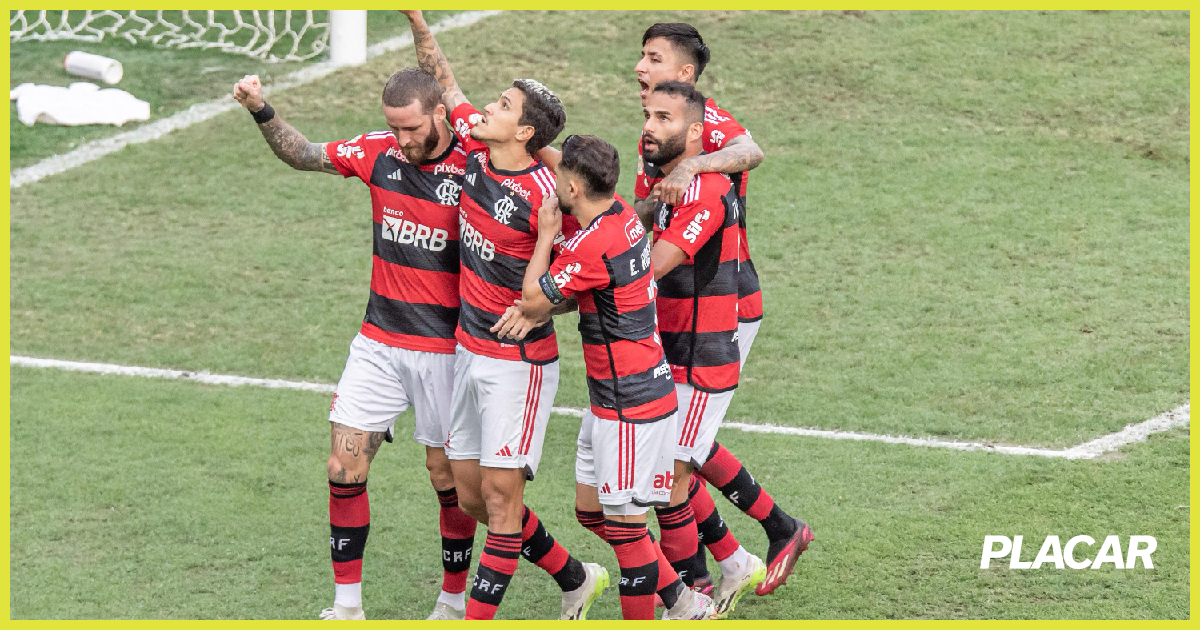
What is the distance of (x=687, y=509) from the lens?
6801 mm

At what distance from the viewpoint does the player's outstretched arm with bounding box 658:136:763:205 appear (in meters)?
6.18

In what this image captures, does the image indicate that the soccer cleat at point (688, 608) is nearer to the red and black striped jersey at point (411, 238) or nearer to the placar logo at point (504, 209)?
the red and black striped jersey at point (411, 238)

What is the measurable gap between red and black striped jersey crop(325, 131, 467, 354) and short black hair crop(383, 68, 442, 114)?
0.27 metres

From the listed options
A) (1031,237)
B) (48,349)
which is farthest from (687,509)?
(1031,237)

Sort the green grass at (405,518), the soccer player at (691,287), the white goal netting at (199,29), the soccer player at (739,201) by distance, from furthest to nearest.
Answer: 1. the white goal netting at (199,29)
2. the green grass at (405,518)
3. the soccer player at (739,201)
4. the soccer player at (691,287)

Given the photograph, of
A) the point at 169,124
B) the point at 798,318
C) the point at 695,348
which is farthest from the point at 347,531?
the point at 169,124

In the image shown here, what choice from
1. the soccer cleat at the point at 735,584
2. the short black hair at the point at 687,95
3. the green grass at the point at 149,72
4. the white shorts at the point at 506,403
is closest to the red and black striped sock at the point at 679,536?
the soccer cleat at the point at 735,584

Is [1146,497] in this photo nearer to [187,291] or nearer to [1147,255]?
[1147,255]

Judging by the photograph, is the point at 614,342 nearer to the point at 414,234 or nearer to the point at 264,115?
the point at 414,234

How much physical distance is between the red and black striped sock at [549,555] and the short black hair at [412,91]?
1.82 m

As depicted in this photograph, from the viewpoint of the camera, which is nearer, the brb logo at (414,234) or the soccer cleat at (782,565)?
the brb logo at (414,234)

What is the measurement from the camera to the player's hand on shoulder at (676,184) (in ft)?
20.2

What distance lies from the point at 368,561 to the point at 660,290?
2.16 metres

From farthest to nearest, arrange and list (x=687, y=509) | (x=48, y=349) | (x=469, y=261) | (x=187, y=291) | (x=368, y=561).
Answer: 1. (x=187, y=291)
2. (x=48, y=349)
3. (x=368, y=561)
4. (x=687, y=509)
5. (x=469, y=261)
